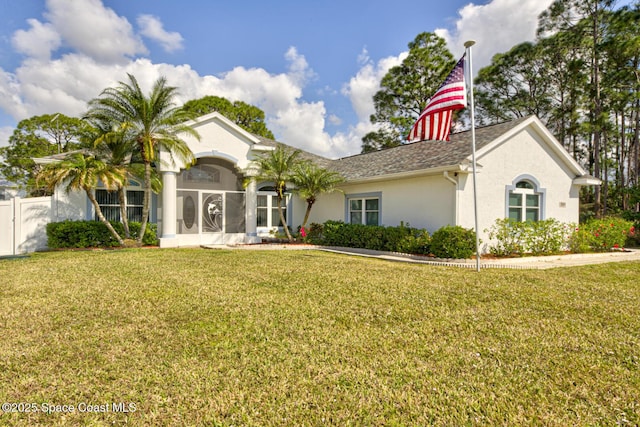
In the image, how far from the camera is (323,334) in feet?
15.5

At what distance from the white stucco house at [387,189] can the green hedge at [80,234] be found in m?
0.95

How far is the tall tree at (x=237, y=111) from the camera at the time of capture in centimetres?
3578

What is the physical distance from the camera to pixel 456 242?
38.3 feet

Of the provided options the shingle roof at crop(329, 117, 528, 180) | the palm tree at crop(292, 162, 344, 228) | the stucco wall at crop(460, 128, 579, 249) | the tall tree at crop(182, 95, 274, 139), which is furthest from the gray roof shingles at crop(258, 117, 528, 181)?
the tall tree at crop(182, 95, 274, 139)

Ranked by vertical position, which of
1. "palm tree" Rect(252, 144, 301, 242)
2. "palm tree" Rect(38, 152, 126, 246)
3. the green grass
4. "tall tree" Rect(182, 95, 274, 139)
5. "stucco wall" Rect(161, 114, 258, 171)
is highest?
"tall tree" Rect(182, 95, 274, 139)

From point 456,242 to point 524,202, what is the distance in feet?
15.9

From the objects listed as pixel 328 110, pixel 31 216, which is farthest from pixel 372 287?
pixel 328 110

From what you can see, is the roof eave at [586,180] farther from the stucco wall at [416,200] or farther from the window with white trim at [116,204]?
the window with white trim at [116,204]

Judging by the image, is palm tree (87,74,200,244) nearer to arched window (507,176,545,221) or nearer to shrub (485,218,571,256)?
shrub (485,218,571,256)

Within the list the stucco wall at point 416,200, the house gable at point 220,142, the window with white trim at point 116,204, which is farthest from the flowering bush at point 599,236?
the window with white trim at point 116,204

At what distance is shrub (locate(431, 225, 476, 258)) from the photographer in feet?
38.3

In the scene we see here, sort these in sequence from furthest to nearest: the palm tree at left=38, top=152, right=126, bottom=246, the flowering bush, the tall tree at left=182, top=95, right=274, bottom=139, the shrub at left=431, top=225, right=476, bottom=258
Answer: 1. the tall tree at left=182, top=95, right=274, bottom=139
2. the flowering bush
3. the palm tree at left=38, top=152, right=126, bottom=246
4. the shrub at left=431, top=225, right=476, bottom=258

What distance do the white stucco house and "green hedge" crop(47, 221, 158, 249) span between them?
0.95m

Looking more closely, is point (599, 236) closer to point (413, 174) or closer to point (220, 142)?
point (413, 174)
